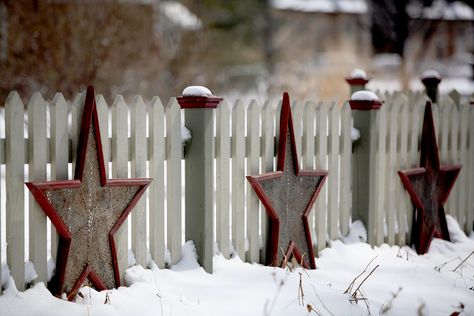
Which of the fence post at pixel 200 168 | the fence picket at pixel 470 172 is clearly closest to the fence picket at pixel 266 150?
the fence post at pixel 200 168

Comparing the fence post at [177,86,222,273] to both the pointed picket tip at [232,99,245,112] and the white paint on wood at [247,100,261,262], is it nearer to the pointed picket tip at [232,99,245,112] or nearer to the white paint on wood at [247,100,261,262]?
the pointed picket tip at [232,99,245,112]

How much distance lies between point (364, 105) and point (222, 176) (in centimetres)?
168

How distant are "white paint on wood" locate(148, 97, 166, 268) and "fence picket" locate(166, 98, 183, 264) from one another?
0.05 m

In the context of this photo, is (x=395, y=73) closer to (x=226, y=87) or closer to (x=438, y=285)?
(x=226, y=87)

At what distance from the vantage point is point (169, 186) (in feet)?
12.1

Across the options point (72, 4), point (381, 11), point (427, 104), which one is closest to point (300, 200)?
point (427, 104)

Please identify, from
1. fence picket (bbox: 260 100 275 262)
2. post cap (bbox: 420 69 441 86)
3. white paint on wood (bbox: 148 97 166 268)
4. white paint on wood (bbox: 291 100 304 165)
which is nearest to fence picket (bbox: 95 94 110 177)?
white paint on wood (bbox: 148 97 166 268)

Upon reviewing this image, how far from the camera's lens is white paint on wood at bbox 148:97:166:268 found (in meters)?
3.61

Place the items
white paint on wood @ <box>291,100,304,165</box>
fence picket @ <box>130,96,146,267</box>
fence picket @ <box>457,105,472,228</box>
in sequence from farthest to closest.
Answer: fence picket @ <box>457,105,472,228</box>
white paint on wood @ <box>291,100,304,165</box>
fence picket @ <box>130,96,146,267</box>

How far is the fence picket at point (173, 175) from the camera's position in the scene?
367 centimetres

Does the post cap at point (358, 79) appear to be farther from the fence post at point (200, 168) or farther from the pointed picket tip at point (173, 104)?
the pointed picket tip at point (173, 104)

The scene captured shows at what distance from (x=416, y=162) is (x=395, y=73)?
847 inches

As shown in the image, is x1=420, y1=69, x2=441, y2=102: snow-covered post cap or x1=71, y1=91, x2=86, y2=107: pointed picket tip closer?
x1=71, y1=91, x2=86, y2=107: pointed picket tip

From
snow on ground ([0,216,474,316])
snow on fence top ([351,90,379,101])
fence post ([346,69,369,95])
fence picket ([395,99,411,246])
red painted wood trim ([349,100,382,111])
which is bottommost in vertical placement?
snow on ground ([0,216,474,316])
